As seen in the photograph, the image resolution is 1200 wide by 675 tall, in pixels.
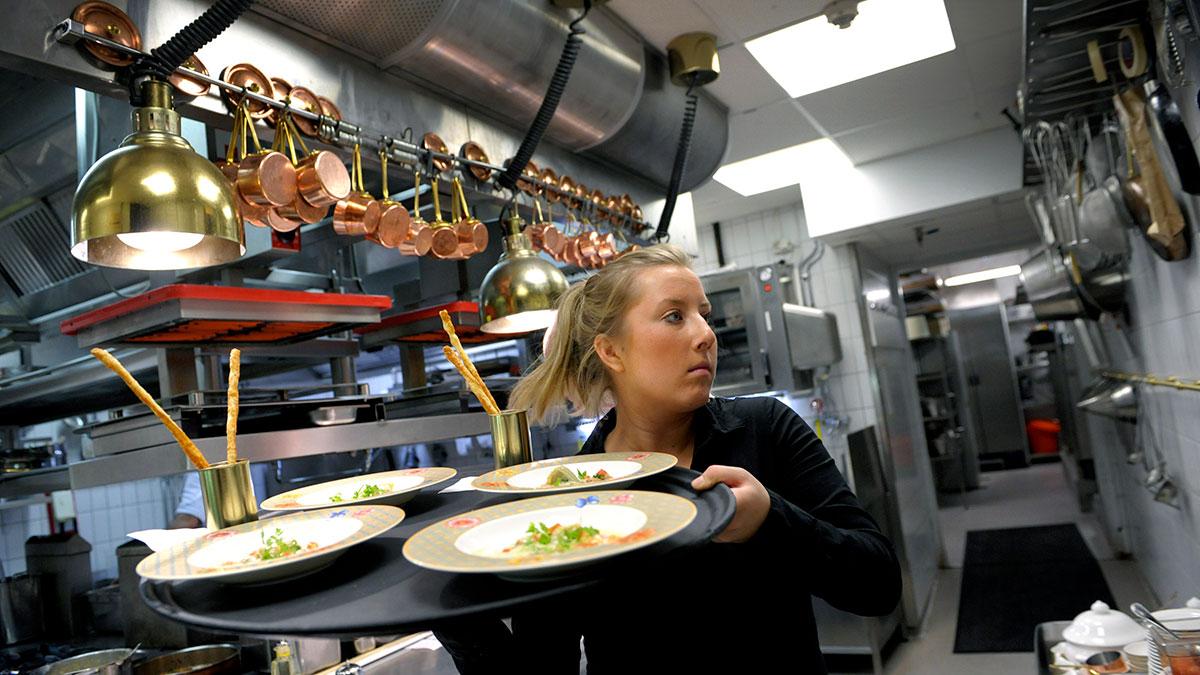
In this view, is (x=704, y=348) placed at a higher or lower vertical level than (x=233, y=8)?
lower

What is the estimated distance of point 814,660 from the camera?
1.30 metres

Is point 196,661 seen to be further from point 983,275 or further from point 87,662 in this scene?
point 983,275

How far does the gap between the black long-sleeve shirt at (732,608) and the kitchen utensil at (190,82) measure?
1.34 m

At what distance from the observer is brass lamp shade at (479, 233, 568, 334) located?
7.69ft

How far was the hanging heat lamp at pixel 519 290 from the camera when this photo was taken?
2.34 m

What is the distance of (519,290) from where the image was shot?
2344 mm

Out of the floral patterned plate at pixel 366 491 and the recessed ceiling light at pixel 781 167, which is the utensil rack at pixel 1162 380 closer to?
the recessed ceiling light at pixel 781 167

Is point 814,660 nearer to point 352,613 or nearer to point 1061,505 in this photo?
point 352,613

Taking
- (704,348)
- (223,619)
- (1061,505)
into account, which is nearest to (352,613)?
(223,619)

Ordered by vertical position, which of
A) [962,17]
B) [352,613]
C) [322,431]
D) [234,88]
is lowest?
[352,613]

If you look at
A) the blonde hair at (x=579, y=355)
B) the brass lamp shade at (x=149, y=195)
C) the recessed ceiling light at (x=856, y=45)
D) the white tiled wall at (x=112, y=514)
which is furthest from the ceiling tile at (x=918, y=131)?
the white tiled wall at (x=112, y=514)

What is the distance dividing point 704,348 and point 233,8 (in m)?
1.11

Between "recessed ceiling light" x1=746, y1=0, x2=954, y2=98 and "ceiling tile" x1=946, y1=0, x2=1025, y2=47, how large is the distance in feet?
0.13

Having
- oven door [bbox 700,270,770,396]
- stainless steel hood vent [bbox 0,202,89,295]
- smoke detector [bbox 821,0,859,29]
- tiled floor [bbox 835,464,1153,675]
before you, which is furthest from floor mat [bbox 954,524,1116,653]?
stainless steel hood vent [bbox 0,202,89,295]
